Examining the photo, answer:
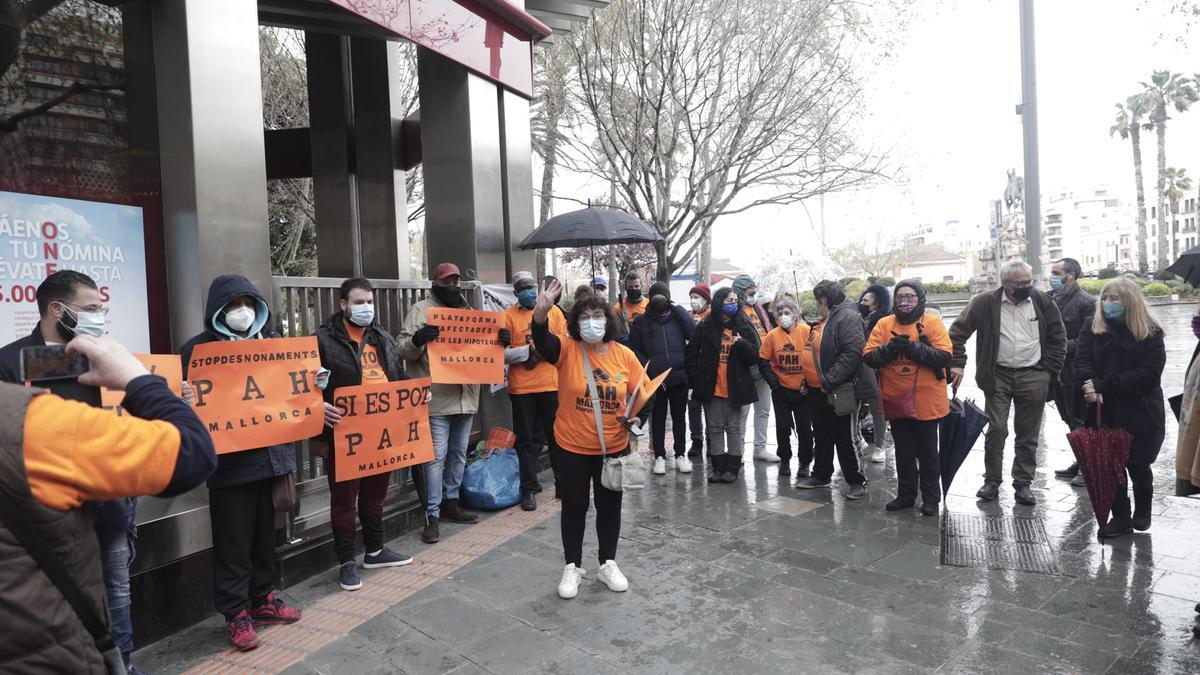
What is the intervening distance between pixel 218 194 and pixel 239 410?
4.86ft

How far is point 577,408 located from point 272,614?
6.87 feet

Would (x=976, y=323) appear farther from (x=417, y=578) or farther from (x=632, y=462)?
(x=417, y=578)

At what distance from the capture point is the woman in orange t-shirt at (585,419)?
4.70 meters

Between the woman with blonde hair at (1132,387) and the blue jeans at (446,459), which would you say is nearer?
the woman with blonde hair at (1132,387)

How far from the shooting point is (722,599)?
181 inches

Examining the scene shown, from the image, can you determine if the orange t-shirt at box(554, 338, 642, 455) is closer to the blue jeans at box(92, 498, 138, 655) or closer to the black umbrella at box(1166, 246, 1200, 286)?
the blue jeans at box(92, 498, 138, 655)

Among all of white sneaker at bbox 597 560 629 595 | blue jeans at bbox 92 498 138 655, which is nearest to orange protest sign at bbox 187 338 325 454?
blue jeans at bbox 92 498 138 655

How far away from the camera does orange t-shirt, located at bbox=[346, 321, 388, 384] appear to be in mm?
5062

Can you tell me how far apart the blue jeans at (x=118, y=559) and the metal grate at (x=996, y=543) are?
15.5 feet

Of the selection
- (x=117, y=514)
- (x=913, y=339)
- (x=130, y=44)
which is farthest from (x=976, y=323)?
(x=130, y=44)

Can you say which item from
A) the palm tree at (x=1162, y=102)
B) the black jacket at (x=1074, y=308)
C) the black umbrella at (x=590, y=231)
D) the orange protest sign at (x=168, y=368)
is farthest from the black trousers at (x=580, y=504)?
the palm tree at (x=1162, y=102)

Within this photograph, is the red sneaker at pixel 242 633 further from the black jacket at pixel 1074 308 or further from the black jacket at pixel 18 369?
the black jacket at pixel 1074 308

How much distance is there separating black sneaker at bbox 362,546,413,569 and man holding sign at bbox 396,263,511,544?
52cm

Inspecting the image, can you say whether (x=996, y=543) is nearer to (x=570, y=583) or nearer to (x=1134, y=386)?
(x=1134, y=386)
